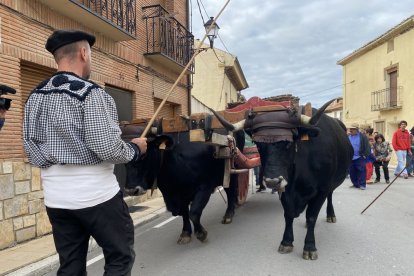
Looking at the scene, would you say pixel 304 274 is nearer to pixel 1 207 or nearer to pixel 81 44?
pixel 81 44

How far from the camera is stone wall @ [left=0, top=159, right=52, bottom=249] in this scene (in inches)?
220

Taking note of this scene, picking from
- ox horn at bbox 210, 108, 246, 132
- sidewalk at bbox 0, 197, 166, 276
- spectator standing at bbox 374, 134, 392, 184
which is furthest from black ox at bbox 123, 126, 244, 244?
spectator standing at bbox 374, 134, 392, 184

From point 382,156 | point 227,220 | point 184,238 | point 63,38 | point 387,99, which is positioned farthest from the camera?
point 387,99

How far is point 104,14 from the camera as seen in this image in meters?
8.57

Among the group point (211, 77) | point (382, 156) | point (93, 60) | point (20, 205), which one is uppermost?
point (211, 77)

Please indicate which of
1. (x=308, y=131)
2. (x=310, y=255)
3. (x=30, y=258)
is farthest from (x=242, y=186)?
(x=30, y=258)

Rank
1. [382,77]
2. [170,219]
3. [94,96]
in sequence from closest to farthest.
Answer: [94,96] < [170,219] < [382,77]

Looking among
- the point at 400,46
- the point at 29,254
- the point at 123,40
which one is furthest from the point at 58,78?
the point at 400,46

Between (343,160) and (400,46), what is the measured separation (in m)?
19.1

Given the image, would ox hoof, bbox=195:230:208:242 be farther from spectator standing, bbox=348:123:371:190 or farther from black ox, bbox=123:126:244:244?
spectator standing, bbox=348:123:371:190

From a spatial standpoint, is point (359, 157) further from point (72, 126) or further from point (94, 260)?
point (72, 126)

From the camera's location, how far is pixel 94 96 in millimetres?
2439

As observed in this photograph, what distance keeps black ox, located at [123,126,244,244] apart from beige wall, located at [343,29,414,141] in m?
18.6

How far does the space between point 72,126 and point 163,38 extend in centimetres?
922
